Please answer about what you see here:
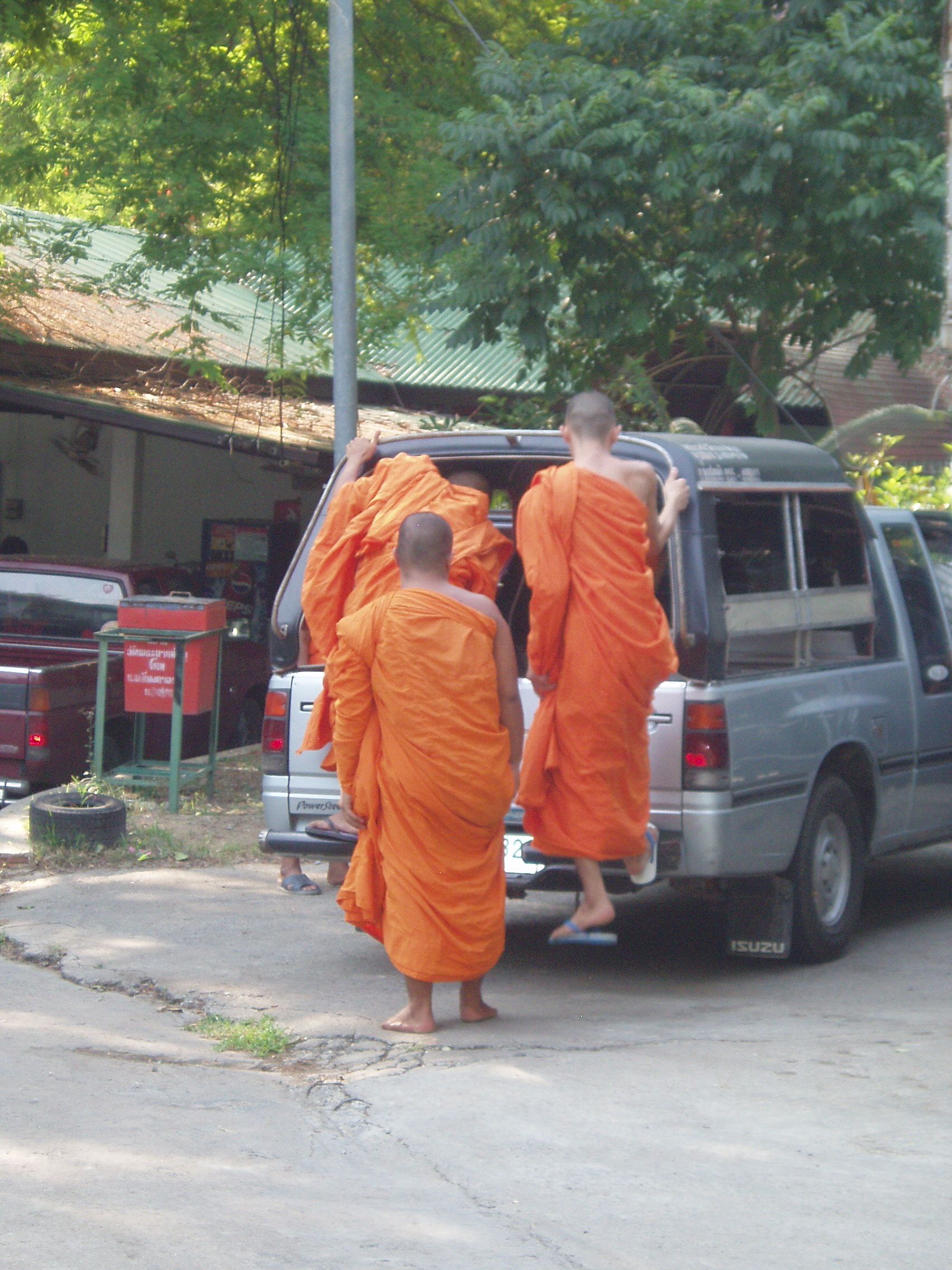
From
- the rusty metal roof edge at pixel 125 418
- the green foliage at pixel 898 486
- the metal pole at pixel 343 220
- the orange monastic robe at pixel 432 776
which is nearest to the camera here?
the orange monastic robe at pixel 432 776

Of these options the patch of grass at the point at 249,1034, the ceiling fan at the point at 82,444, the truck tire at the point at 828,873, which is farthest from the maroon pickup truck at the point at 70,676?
the ceiling fan at the point at 82,444

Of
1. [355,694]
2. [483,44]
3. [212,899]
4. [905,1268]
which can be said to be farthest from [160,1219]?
[483,44]

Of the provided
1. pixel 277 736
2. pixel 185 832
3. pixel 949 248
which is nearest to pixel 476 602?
pixel 277 736

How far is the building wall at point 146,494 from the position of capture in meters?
17.9

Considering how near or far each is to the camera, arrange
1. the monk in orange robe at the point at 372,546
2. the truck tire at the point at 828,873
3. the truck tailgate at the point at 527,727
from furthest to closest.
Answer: the truck tire at the point at 828,873, the monk in orange robe at the point at 372,546, the truck tailgate at the point at 527,727

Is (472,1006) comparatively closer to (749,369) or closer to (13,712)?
(13,712)

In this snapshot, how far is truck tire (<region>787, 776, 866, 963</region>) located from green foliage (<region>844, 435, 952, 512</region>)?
16.8ft

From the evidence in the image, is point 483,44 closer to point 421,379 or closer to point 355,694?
point 355,694

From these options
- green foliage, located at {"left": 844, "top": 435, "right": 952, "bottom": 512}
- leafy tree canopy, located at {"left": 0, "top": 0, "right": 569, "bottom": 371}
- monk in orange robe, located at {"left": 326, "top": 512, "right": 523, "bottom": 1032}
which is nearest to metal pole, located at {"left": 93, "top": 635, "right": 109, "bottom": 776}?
leafy tree canopy, located at {"left": 0, "top": 0, "right": 569, "bottom": 371}

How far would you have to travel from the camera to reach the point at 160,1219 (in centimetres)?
346

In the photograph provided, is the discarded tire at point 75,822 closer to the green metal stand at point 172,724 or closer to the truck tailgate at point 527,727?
the green metal stand at point 172,724

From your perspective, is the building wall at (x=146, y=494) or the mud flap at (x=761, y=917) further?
the building wall at (x=146, y=494)

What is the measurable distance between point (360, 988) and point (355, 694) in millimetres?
1320

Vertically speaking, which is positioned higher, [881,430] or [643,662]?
[881,430]
